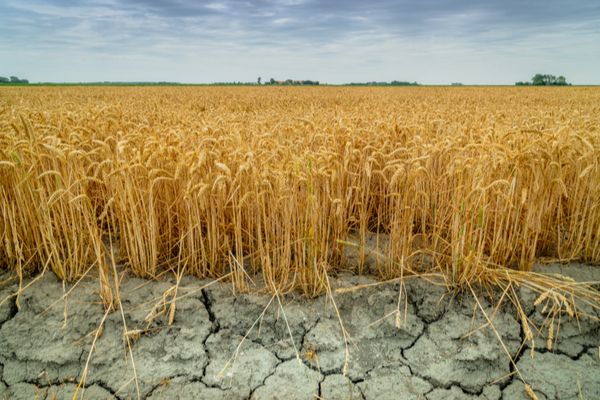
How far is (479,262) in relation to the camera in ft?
8.51

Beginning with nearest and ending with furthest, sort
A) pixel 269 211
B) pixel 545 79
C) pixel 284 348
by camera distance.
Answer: pixel 284 348 < pixel 269 211 < pixel 545 79

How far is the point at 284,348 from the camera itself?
2.32m

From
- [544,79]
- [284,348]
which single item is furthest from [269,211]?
[544,79]

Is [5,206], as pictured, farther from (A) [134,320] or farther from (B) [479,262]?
A: (B) [479,262]

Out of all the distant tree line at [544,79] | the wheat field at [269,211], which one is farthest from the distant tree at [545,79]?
the wheat field at [269,211]

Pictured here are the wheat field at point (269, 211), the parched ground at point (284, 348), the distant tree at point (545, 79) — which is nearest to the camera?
the parched ground at point (284, 348)

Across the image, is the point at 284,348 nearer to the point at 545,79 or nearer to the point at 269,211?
the point at 269,211

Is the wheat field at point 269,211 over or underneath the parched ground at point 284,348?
over

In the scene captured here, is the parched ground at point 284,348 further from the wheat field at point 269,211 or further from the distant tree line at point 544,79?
the distant tree line at point 544,79

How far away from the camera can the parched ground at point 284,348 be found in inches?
82.1

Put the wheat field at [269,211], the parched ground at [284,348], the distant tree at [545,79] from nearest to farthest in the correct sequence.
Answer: the parched ground at [284,348] → the wheat field at [269,211] → the distant tree at [545,79]

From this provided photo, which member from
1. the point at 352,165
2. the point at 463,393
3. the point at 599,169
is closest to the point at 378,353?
the point at 463,393

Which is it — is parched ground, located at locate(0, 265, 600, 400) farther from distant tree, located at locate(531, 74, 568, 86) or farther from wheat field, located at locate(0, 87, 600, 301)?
distant tree, located at locate(531, 74, 568, 86)

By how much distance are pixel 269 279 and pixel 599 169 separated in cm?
267
